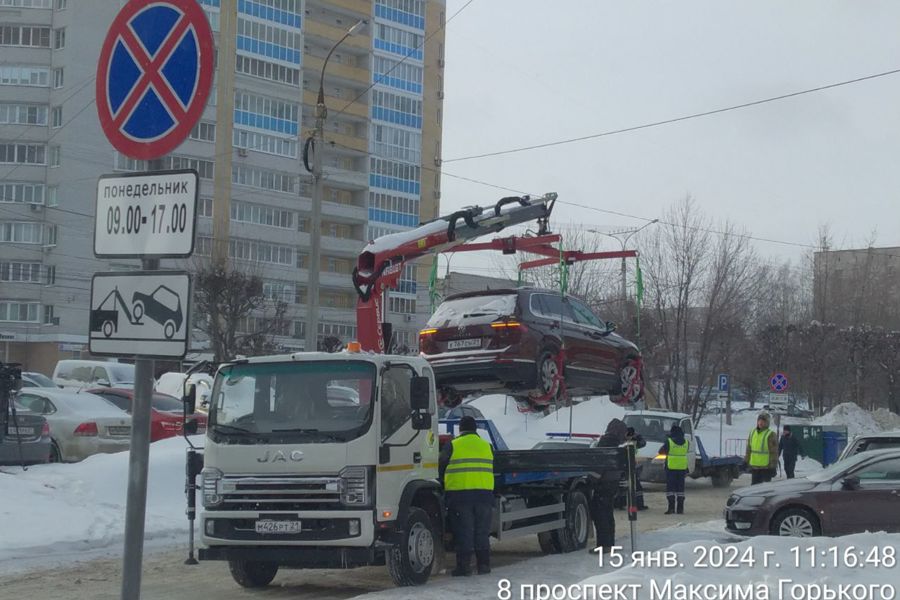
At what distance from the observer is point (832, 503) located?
50.9 ft

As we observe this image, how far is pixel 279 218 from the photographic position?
73.7 m

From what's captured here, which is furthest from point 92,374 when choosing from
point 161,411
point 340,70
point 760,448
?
point 340,70

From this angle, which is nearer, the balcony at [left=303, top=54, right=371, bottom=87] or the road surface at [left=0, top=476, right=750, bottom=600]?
the road surface at [left=0, top=476, right=750, bottom=600]

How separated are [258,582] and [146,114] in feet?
26.2

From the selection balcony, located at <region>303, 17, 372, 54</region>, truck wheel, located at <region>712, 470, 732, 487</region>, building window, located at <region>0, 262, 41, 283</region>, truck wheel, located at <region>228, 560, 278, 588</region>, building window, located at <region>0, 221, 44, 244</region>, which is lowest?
truck wheel, located at <region>228, 560, 278, 588</region>

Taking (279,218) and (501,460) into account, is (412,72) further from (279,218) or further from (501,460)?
(501,460)

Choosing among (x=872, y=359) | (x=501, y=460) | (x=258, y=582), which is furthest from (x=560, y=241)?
(x=872, y=359)

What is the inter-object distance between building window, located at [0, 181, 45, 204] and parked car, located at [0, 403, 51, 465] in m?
50.3

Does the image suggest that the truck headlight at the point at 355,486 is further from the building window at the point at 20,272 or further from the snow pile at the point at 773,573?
the building window at the point at 20,272

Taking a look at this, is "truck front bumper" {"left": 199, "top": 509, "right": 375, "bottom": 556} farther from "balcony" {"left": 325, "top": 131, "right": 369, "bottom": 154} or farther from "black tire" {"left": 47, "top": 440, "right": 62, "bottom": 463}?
"balcony" {"left": 325, "top": 131, "right": 369, "bottom": 154}

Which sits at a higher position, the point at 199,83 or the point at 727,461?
the point at 199,83

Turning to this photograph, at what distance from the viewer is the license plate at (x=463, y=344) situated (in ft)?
44.4

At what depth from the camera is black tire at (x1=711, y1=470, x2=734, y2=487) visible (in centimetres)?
2780

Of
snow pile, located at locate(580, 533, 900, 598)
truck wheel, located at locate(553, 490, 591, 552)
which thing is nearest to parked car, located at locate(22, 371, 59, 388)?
truck wheel, located at locate(553, 490, 591, 552)
